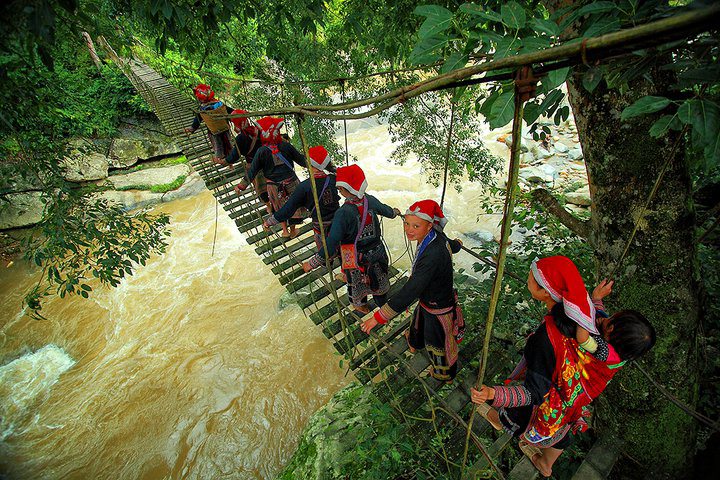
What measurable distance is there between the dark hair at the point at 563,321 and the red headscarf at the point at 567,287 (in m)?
0.04

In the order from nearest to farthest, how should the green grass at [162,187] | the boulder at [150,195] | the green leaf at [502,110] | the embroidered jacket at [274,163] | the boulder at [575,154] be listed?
the green leaf at [502,110] < the embroidered jacket at [274,163] < the boulder at [575,154] < the boulder at [150,195] < the green grass at [162,187]

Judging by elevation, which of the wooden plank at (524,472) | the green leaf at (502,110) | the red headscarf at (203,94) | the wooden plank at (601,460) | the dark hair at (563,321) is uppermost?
the red headscarf at (203,94)

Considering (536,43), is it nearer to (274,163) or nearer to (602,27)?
(602,27)

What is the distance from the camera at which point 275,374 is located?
523 cm

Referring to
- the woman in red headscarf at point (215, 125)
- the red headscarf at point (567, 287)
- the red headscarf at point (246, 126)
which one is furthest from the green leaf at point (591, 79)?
the woman in red headscarf at point (215, 125)

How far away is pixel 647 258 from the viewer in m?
1.79

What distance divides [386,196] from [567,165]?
4.23 meters

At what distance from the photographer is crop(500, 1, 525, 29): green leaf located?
98 centimetres

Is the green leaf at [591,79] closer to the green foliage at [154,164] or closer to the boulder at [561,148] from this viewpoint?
the boulder at [561,148]

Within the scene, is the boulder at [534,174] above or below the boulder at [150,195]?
below

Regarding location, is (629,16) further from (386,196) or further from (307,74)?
(386,196)

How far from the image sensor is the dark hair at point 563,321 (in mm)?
1428

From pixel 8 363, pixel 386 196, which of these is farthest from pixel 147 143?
pixel 386 196

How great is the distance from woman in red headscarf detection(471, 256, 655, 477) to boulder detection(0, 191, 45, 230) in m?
10.6
